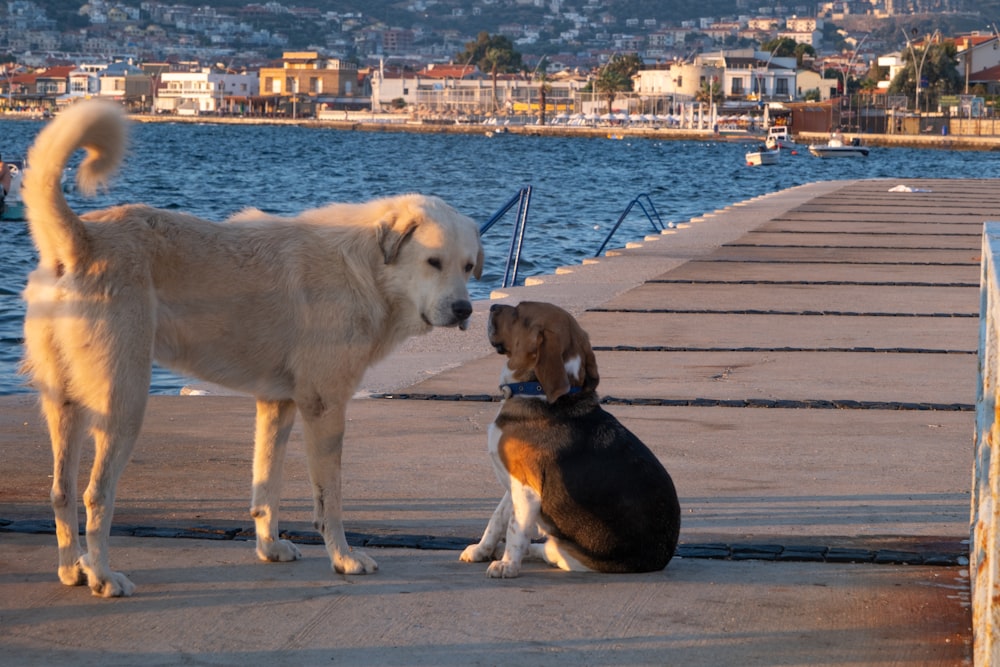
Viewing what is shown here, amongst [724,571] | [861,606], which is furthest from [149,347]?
[861,606]

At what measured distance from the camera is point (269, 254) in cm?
577

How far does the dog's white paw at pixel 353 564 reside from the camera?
565 centimetres

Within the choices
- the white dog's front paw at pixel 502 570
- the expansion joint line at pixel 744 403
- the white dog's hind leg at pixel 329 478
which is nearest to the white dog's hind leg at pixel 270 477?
the white dog's hind leg at pixel 329 478

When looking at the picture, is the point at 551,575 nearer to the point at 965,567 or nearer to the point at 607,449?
the point at 607,449

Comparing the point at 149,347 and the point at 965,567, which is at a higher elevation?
the point at 149,347

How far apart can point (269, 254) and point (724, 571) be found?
2.23 meters

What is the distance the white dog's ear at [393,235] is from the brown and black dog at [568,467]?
A: 50 centimetres

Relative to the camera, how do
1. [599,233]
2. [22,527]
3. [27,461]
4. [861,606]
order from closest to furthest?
[861,606], [22,527], [27,461], [599,233]

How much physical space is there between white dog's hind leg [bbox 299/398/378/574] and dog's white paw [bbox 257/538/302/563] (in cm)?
23

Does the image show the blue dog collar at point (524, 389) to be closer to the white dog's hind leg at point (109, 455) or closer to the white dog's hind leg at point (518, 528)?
the white dog's hind leg at point (518, 528)

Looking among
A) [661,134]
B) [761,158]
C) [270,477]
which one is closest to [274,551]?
[270,477]

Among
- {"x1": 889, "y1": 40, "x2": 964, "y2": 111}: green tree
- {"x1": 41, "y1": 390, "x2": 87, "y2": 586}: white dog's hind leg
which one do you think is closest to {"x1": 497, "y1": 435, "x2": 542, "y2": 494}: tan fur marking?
{"x1": 41, "y1": 390, "x2": 87, "y2": 586}: white dog's hind leg

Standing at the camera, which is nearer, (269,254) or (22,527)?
(269,254)

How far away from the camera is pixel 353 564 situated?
5.65 m
